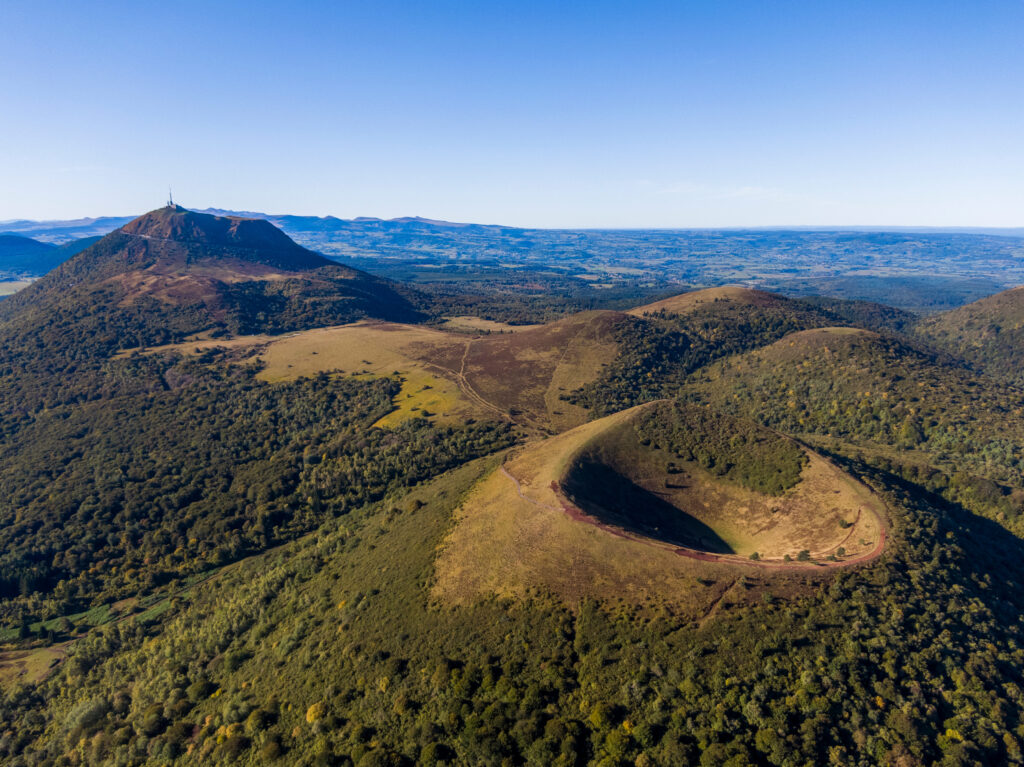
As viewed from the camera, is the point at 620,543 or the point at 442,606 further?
the point at 620,543

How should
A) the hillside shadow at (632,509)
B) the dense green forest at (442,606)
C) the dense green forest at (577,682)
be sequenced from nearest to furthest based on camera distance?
the dense green forest at (577,682)
the dense green forest at (442,606)
the hillside shadow at (632,509)

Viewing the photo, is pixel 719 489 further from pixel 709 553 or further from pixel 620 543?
pixel 620 543

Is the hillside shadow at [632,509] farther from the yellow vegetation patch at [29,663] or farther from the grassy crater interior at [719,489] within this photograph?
the yellow vegetation patch at [29,663]

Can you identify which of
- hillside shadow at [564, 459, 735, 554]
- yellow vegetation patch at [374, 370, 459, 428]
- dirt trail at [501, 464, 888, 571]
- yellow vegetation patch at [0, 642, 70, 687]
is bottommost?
yellow vegetation patch at [0, 642, 70, 687]

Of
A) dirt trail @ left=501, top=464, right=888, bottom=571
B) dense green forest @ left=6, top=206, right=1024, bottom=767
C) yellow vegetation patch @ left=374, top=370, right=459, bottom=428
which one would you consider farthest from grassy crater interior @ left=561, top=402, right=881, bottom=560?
yellow vegetation patch @ left=374, top=370, right=459, bottom=428

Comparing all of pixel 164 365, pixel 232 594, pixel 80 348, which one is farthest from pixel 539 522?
pixel 80 348

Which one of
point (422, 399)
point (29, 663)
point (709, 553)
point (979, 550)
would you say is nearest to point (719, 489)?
point (709, 553)

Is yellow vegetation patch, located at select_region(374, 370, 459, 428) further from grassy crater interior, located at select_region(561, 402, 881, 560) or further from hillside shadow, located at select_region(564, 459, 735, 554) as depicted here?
hillside shadow, located at select_region(564, 459, 735, 554)

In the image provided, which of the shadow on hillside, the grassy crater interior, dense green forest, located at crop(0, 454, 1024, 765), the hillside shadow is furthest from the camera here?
the hillside shadow

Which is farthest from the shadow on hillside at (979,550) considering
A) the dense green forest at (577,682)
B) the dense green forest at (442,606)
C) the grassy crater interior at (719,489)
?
the grassy crater interior at (719,489)
